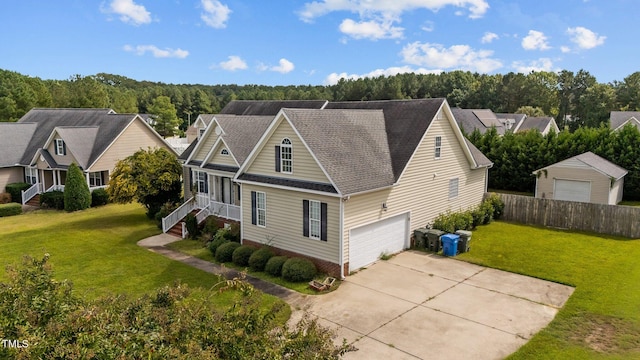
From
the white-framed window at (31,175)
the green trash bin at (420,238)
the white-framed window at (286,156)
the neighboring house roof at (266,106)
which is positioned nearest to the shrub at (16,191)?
the white-framed window at (31,175)

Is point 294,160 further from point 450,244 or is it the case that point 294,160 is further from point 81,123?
point 81,123

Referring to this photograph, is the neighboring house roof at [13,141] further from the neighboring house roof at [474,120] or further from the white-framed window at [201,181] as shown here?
the neighboring house roof at [474,120]

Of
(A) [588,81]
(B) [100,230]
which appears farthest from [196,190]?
(A) [588,81]

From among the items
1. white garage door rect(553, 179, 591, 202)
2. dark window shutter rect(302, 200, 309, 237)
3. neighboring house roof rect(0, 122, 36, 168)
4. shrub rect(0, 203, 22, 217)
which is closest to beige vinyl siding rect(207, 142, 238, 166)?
dark window shutter rect(302, 200, 309, 237)

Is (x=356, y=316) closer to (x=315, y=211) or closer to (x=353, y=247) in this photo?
(x=353, y=247)

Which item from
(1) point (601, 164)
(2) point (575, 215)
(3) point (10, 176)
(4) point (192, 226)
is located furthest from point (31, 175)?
(1) point (601, 164)

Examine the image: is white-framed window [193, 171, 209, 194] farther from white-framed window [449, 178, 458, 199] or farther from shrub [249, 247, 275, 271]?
white-framed window [449, 178, 458, 199]
